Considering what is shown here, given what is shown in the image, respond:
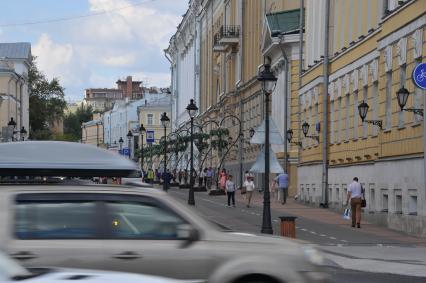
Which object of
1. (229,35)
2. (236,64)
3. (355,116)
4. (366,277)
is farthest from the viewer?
(236,64)

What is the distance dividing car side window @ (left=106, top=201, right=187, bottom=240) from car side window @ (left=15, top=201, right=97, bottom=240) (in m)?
0.20

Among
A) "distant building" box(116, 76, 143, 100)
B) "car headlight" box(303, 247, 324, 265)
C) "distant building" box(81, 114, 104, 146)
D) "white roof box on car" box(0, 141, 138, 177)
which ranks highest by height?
"distant building" box(116, 76, 143, 100)

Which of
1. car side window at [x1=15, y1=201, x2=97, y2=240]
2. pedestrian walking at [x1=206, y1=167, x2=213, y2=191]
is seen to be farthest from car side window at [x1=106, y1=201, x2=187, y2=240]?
pedestrian walking at [x1=206, y1=167, x2=213, y2=191]

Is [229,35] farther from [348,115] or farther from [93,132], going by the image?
[93,132]

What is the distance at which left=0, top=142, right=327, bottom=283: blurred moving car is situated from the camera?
870 centimetres

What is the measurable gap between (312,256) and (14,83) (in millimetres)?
93286

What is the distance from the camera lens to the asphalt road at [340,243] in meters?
15.9

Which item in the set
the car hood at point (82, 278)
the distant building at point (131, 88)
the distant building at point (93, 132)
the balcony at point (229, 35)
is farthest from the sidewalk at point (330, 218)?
the distant building at point (131, 88)

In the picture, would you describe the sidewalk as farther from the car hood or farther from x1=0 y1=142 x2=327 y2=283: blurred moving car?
the car hood

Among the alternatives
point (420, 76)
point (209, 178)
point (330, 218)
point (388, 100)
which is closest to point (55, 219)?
point (420, 76)

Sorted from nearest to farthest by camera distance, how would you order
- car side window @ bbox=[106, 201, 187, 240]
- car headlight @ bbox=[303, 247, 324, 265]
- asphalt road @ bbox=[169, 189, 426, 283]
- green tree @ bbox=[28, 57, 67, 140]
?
car side window @ bbox=[106, 201, 187, 240], car headlight @ bbox=[303, 247, 324, 265], asphalt road @ bbox=[169, 189, 426, 283], green tree @ bbox=[28, 57, 67, 140]

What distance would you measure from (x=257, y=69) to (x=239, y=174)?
8598mm

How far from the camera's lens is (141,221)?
9.03 metres

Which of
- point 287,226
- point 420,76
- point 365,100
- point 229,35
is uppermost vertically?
point 229,35
